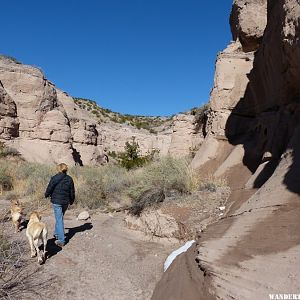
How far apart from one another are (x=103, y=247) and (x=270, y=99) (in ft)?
19.7


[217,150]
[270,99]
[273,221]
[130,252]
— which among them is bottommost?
[130,252]

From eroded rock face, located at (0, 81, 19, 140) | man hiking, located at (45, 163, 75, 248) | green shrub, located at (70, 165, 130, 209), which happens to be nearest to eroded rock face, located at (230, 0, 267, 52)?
green shrub, located at (70, 165, 130, 209)

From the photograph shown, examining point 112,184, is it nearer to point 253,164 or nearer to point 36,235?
point 253,164

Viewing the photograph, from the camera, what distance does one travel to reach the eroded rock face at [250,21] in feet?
40.7

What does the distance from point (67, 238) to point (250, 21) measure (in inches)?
396

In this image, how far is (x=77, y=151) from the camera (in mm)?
24438

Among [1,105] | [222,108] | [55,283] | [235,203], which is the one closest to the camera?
[55,283]

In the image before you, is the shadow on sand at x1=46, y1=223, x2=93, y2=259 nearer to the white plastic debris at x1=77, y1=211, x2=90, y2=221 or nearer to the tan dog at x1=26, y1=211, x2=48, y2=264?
the tan dog at x1=26, y1=211, x2=48, y2=264

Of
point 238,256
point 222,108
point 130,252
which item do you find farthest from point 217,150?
point 238,256

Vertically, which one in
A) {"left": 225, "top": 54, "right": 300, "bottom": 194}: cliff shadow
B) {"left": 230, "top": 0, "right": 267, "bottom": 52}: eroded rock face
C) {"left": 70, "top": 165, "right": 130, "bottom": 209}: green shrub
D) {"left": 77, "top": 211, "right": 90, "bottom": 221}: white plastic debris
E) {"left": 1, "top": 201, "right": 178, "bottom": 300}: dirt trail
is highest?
A: {"left": 230, "top": 0, "right": 267, "bottom": 52}: eroded rock face

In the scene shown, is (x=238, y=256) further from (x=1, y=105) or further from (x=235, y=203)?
(x=1, y=105)

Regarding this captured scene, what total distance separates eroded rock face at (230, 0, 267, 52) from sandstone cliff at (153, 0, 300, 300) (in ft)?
0.12

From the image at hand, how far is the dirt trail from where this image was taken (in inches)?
201

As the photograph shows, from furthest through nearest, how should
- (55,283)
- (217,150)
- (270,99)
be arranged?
(217,150) → (270,99) → (55,283)
